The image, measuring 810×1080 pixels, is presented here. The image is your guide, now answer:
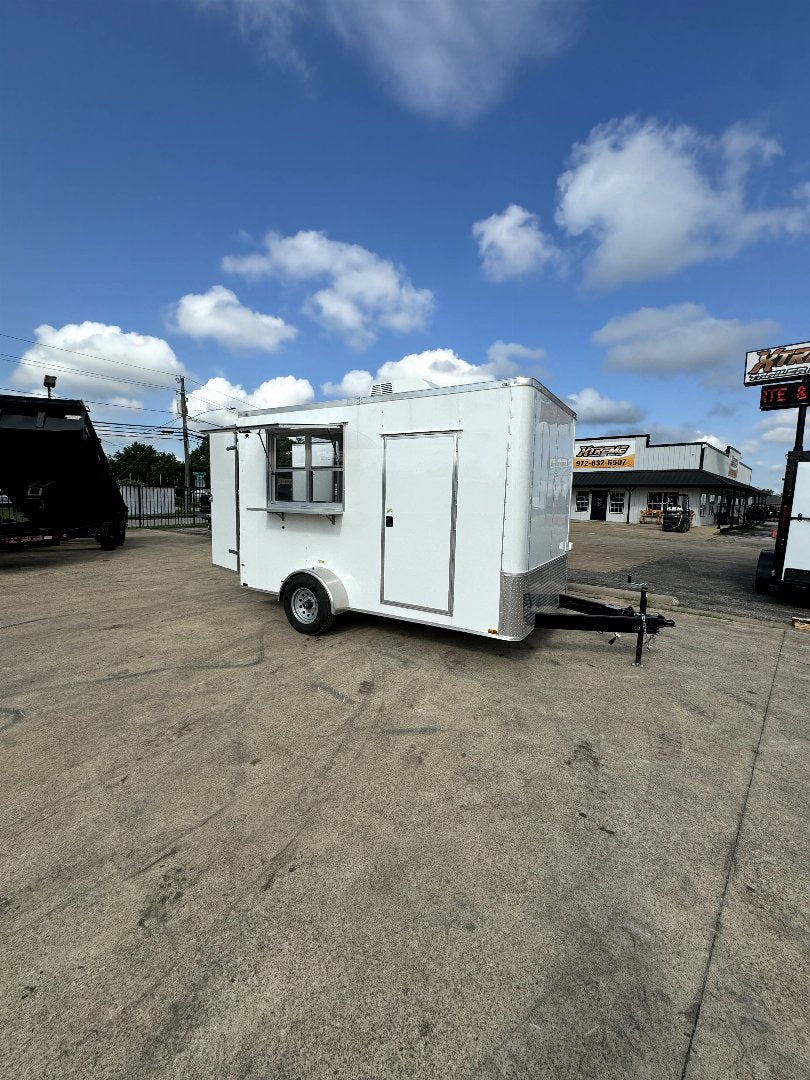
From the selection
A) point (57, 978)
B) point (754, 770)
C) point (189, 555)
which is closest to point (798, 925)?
point (754, 770)

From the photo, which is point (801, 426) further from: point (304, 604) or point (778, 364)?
point (304, 604)

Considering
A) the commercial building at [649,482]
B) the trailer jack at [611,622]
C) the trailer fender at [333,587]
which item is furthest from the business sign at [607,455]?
the trailer fender at [333,587]

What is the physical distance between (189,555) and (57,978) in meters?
12.7

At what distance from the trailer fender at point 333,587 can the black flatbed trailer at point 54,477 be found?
813 cm

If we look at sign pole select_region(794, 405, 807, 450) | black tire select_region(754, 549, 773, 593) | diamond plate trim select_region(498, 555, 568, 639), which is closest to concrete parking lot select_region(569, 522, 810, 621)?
black tire select_region(754, 549, 773, 593)

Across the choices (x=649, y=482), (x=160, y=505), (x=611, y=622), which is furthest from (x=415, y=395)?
(x=649, y=482)

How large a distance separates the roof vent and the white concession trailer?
19mm

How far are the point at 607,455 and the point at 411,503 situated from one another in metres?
40.8

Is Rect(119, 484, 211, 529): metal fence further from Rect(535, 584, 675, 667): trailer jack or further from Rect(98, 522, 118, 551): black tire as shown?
Rect(535, 584, 675, 667): trailer jack

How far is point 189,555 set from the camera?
13.6 metres

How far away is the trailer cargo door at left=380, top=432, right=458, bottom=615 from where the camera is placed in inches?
199

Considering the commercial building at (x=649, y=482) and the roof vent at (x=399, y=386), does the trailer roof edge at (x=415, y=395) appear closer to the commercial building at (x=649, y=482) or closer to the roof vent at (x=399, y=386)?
the roof vent at (x=399, y=386)

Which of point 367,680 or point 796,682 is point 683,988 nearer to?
point 367,680

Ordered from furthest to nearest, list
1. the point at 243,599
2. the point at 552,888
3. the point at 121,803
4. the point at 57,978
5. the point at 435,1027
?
the point at 243,599 → the point at 121,803 → the point at 552,888 → the point at 57,978 → the point at 435,1027
